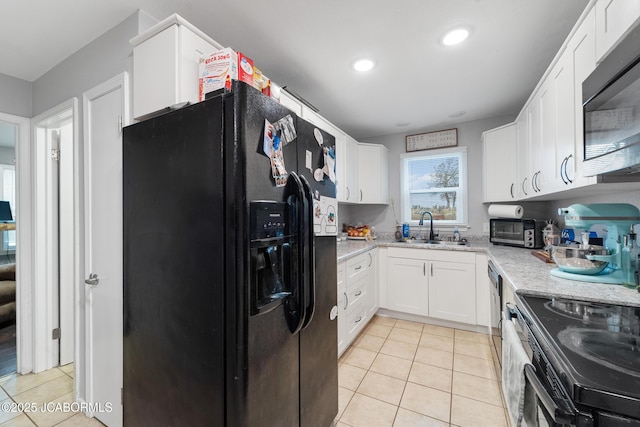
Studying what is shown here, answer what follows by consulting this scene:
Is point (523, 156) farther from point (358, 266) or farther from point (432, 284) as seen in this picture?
point (358, 266)

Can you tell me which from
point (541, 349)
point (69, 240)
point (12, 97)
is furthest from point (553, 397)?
point (12, 97)

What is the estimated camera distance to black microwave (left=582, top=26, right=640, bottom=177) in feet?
2.77

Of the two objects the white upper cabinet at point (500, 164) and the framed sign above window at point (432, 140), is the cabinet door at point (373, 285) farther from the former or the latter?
the framed sign above window at point (432, 140)

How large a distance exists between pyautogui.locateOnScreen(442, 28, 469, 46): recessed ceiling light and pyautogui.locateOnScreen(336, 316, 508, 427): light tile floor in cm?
247

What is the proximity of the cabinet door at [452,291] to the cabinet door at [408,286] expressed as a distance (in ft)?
0.25

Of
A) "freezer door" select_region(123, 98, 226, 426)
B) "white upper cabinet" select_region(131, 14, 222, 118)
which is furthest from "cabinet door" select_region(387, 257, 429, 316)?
"white upper cabinet" select_region(131, 14, 222, 118)

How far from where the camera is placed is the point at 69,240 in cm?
221

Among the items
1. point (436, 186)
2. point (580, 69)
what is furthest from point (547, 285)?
point (436, 186)

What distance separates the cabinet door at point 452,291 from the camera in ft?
8.89

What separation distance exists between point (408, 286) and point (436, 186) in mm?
1481

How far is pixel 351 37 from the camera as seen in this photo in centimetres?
172

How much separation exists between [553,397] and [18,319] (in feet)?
11.0

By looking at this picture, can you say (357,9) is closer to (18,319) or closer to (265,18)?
(265,18)

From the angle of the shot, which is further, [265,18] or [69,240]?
[69,240]
